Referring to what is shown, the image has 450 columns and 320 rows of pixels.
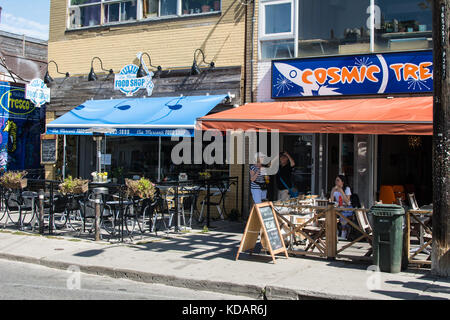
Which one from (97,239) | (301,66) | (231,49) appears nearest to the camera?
(97,239)

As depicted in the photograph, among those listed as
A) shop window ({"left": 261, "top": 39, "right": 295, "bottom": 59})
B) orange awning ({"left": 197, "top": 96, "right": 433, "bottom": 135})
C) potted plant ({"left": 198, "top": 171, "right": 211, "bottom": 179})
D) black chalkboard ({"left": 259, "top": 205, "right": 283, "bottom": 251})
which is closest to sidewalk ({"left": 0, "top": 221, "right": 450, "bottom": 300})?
black chalkboard ({"left": 259, "top": 205, "right": 283, "bottom": 251})

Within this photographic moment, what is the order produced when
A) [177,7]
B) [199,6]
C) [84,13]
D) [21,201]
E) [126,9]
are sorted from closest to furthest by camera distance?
[21,201]
[199,6]
[177,7]
[126,9]
[84,13]

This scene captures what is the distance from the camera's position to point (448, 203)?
24.0 feet

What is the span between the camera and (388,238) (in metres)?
7.77

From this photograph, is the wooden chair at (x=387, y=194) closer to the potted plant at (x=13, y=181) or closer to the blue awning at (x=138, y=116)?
the blue awning at (x=138, y=116)

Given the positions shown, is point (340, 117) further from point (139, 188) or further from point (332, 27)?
point (139, 188)

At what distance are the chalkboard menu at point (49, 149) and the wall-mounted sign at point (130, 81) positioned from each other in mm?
3035

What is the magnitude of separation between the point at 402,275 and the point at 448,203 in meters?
1.24

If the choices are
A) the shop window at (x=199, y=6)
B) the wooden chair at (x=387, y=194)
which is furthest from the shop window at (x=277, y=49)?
the wooden chair at (x=387, y=194)

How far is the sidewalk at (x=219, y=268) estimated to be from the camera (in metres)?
6.80

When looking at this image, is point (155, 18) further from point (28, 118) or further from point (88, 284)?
point (88, 284)

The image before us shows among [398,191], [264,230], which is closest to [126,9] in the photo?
[398,191]

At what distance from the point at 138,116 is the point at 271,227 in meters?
6.04

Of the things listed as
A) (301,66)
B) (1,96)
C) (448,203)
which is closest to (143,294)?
(448,203)
